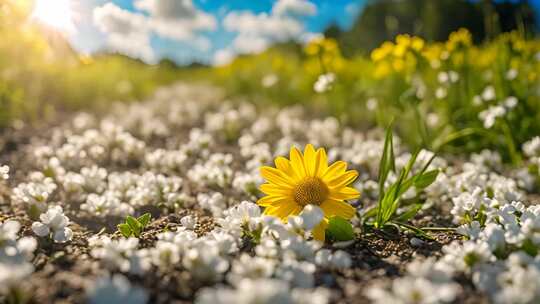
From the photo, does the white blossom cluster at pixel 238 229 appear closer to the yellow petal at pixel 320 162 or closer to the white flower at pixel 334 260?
the white flower at pixel 334 260

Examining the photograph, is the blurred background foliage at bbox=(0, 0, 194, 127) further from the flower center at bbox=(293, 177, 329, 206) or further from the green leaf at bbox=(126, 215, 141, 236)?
the flower center at bbox=(293, 177, 329, 206)

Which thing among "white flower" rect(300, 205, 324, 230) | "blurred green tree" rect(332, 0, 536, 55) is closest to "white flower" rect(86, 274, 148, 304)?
A: "white flower" rect(300, 205, 324, 230)

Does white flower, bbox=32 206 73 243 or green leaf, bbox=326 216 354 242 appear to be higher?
green leaf, bbox=326 216 354 242

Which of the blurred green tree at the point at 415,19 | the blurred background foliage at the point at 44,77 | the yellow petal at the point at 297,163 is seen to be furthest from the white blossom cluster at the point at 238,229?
the blurred green tree at the point at 415,19

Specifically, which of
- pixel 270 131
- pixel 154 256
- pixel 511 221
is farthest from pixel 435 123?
pixel 154 256

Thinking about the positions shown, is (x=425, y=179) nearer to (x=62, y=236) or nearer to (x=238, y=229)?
Result: (x=238, y=229)

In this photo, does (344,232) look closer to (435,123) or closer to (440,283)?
(440,283)

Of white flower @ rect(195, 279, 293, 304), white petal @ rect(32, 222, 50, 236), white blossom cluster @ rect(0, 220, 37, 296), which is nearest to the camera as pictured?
white flower @ rect(195, 279, 293, 304)
